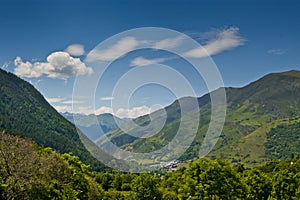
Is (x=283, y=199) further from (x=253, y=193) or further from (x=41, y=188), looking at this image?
(x=41, y=188)

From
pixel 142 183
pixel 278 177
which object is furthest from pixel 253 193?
pixel 142 183

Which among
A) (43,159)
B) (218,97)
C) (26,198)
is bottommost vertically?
(26,198)

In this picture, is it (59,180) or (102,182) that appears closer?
(59,180)

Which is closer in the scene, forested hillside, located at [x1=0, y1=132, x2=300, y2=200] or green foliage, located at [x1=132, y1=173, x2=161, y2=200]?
forested hillside, located at [x1=0, y1=132, x2=300, y2=200]

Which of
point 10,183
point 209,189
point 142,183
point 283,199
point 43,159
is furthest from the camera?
point 142,183

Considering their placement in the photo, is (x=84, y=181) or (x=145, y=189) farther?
(x=145, y=189)

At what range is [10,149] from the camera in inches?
1422

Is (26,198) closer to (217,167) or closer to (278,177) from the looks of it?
(217,167)

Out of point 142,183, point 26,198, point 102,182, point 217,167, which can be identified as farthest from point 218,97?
point 102,182

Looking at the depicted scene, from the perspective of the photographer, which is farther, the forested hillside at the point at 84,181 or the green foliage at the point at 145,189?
the green foliage at the point at 145,189

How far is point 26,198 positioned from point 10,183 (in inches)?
86.8

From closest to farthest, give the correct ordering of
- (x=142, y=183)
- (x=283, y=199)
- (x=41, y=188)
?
(x=41, y=188) < (x=283, y=199) < (x=142, y=183)

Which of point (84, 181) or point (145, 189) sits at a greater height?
point (84, 181)

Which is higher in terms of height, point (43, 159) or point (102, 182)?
point (43, 159)
